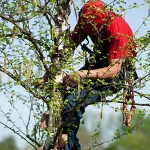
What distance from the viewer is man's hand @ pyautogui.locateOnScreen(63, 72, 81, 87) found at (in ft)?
18.7

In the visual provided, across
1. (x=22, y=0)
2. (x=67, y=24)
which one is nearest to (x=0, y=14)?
(x=22, y=0)

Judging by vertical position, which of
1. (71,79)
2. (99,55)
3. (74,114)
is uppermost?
(99,55)

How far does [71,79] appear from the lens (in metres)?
5.86

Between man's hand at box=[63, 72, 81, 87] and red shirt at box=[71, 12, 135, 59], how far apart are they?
0.41m

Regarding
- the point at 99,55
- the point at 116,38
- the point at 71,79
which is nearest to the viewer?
the point at 71,79

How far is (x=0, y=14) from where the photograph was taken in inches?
231

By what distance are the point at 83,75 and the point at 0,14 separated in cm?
102

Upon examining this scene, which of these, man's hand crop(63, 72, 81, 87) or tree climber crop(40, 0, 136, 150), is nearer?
man's hand crop(63, 72, 81, 87)

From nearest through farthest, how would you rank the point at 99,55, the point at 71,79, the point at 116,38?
the point at 71,79, the point at 116,38, the point at 99,55

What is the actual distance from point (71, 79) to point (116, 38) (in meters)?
0.63

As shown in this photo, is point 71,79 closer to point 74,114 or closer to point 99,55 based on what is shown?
point 74,114

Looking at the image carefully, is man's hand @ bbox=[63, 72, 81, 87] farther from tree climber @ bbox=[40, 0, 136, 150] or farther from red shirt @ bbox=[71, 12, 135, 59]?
red shirt @ bbox=[71, 12, 135, 59]

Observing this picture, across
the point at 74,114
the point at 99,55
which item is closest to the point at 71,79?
the point at 74,114

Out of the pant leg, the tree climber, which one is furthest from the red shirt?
the pant leg
